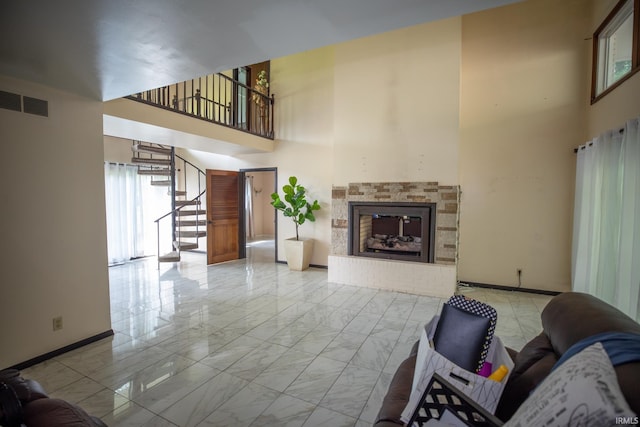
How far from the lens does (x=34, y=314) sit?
2.55 meters

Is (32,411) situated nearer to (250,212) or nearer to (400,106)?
(400,106)

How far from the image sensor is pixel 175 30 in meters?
1.73

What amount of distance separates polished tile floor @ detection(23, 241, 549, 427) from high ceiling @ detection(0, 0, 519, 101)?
2449mm

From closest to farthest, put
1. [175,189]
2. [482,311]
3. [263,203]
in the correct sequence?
[482,311] → [175,189] → [263,203]

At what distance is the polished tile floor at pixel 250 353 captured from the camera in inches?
79.7

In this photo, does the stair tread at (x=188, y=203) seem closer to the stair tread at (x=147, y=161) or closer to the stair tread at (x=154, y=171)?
the stair tread at (x=154, y=171)

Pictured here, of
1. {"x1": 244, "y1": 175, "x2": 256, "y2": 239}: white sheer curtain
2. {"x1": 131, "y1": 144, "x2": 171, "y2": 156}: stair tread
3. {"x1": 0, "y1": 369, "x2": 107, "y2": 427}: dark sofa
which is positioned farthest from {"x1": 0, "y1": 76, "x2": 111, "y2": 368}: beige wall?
{"x1": 244, "y1": 175, "x2": 256, "y2": 239}: white sheer curtain

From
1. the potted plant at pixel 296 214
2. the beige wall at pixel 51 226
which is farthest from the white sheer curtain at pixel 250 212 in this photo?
the beige wall at pixel 51 226

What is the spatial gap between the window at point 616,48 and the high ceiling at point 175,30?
110 inches

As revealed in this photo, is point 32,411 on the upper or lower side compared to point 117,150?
lower

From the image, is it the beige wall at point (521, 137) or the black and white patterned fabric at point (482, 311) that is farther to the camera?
the beige wall at point (521, 137)

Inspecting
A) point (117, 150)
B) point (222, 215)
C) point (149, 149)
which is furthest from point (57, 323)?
point (117, 150)

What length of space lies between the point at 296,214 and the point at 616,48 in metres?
5.15

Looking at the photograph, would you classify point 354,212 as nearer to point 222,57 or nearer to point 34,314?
point 222,57
